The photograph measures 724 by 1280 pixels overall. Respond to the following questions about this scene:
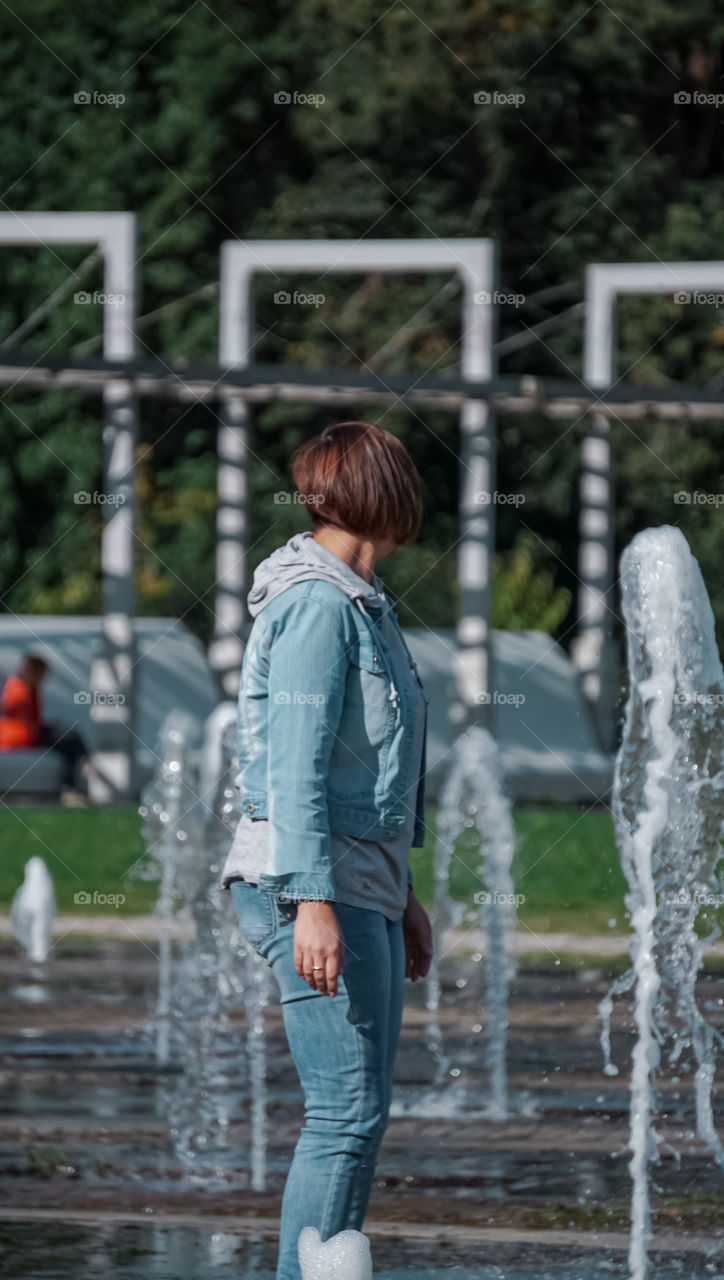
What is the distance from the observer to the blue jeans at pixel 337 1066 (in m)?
3.22

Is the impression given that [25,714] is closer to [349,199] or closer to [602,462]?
[602,462]

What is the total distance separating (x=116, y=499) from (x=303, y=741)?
1700 cm

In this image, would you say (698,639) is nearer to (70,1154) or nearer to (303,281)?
(70,1154)

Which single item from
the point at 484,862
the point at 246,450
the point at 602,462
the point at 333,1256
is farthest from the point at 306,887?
the point at 602,462

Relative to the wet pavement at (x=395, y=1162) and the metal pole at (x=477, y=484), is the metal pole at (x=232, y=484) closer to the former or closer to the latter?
the metal pole at (x=477, y=484)

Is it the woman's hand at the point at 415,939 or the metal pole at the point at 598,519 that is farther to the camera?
the metal pole at the point at 598,519

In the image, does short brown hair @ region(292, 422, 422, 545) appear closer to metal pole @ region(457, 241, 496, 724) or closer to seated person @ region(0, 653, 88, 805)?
seated person @ region(0, 653, 88, 805)

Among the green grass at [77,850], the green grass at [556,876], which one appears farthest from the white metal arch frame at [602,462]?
the green grass at [77,850]

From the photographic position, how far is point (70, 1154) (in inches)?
210

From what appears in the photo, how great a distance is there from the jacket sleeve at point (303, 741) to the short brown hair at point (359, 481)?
0.61ft

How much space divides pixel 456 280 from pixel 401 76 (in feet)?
11.2

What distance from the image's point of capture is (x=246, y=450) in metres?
20.7

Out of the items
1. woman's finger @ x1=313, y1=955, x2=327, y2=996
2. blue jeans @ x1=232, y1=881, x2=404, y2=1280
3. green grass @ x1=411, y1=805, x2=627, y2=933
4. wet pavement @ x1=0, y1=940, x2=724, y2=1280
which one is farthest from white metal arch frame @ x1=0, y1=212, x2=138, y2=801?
woman's finger @ x1=313, y1=955, x2=327, y2=996

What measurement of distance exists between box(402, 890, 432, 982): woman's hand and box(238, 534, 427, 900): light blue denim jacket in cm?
26
